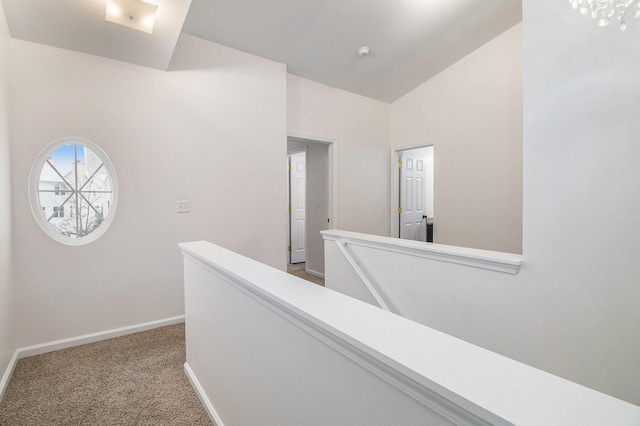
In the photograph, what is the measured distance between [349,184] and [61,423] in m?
3.67

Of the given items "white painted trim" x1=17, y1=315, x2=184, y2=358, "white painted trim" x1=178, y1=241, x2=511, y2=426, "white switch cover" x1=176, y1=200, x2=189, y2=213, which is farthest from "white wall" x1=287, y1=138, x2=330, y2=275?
"white painted trim" x1=178, y1=241, x2=511, y2=426

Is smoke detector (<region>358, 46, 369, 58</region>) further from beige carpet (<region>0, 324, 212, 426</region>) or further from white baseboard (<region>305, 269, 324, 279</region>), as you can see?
beige carpet (<region>0, 324, 212, 426</region>)

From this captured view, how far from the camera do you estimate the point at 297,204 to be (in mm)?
5406

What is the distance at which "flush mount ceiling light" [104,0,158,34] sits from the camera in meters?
1.96

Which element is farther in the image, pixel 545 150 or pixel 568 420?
pixel 545 150

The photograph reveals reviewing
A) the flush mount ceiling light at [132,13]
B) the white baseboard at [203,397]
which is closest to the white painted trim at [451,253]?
the white baseboard at [203,397]

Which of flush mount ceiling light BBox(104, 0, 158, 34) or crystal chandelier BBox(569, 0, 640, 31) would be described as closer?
crystal chandelier BBox(569, 0, 640, 31)

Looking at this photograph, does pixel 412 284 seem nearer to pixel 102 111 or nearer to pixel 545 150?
pixel 545 150

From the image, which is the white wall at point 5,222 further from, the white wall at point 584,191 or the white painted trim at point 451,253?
the white wall at point 584,191

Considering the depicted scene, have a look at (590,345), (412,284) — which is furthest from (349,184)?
(590,345)

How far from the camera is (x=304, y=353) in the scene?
36.1 inches

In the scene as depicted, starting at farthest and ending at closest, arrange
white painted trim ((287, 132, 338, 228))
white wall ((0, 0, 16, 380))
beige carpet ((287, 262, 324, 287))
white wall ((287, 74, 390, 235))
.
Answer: beige carpet ((287, 262, 324, 287))
white painted trim ((287, 132, 338, 228))
white wall ((287, 74, 390, 235))
white wall ((0, 0, 16, 380))

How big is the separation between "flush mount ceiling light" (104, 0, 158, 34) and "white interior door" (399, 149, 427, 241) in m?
3.76

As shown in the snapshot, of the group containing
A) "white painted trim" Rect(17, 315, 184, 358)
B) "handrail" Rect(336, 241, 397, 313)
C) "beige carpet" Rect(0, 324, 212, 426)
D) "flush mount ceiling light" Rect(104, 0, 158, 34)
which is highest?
"flush mount ceiling light" Rect(104, 0, 158, 34)
